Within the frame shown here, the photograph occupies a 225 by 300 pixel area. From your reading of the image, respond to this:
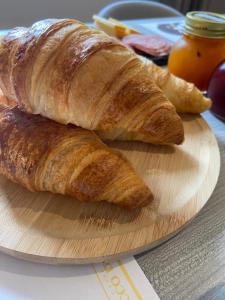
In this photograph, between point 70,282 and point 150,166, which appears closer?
point 70,282

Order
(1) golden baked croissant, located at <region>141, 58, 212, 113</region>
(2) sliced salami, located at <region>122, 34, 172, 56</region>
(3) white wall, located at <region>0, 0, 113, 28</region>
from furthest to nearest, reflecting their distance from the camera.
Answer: (3) white wall, located at <region>0, 0, 113, 28</region>
(2) sliced salami, located at <region>122, 34, 172, 56</region>
(1) golden baked croissant, located at <region>141, 58, 212, 113</region>

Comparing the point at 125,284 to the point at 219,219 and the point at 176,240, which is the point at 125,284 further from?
the point at 219,219

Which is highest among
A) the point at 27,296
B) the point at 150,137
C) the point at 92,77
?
the point at 92,77

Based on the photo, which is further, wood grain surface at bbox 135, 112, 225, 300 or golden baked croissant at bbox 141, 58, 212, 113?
golden baked croissant at bbox 141, 58, 212, 113

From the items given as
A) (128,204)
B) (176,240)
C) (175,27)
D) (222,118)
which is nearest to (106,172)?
(128,204)

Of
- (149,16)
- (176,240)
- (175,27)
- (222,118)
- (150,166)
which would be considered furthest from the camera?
(149,16)

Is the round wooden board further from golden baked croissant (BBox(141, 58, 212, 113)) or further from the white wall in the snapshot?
→ the white wall

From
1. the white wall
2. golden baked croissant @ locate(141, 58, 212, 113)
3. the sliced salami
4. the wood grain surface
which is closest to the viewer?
the wood grain surface

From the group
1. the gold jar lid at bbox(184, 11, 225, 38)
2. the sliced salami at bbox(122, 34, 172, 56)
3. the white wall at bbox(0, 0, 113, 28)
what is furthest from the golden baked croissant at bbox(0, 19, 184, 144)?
the white wall at bbox(0, 0, 113, 28)
